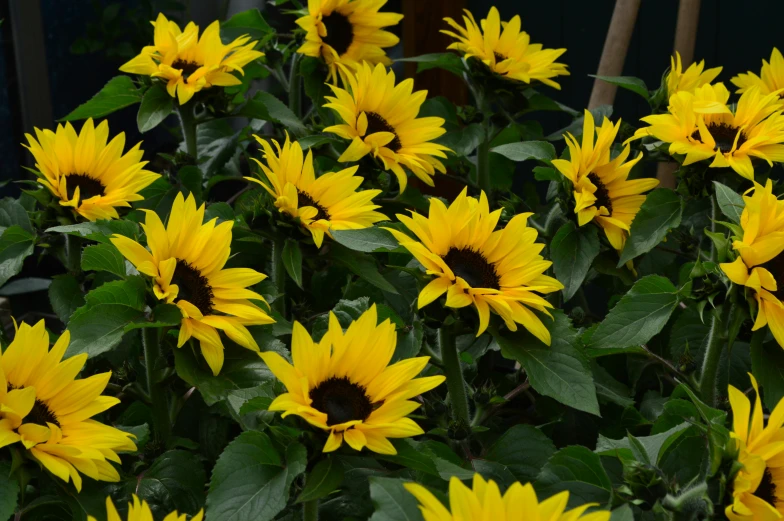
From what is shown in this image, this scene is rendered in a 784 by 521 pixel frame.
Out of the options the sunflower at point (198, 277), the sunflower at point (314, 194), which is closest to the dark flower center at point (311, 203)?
the sunflower at point (314, 194)

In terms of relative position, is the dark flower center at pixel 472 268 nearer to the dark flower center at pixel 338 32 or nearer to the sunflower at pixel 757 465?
the sunflower at pixel 757 465

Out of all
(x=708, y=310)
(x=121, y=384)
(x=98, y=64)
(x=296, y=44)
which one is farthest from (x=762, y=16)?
(x=121, y=384)

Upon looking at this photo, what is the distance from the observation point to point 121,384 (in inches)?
26.0

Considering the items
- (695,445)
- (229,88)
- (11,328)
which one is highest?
(229,88)

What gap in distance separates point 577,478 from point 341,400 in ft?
0.47

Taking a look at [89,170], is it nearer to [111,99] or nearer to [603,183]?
[111,99]

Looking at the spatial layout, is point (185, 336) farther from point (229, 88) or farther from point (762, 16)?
point (762, 16)

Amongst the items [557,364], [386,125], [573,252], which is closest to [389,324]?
[557,364]

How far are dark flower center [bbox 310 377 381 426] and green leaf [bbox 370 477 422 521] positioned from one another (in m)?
0.06

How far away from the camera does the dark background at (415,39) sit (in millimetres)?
1622

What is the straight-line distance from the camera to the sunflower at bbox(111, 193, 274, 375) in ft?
1.89

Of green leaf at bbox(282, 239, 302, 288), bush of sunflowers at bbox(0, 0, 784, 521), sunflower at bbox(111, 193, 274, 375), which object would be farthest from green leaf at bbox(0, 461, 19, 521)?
green leaf at bbox(282, 239, 302, 288)

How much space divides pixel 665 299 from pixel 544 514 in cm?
33

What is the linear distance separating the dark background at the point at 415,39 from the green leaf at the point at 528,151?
2.65 feet
